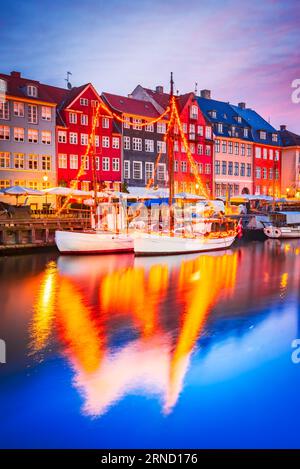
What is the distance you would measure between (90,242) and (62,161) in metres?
19.0

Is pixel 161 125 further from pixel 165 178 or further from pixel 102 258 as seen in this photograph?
pixel 102 258

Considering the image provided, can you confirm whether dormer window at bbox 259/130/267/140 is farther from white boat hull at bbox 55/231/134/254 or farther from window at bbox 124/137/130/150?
white boat hull at bbox 55/231/134/254

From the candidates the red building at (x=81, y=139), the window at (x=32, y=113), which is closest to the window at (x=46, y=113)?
the window at (x=32, y=113)

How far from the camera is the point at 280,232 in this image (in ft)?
154

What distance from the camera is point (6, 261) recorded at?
27.9m

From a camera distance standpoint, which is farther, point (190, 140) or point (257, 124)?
point (257, 124)

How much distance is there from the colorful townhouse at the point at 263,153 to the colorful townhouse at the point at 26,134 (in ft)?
114

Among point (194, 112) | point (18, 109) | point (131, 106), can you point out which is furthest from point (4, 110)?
point (194, 112)

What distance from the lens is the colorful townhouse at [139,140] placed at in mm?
53062

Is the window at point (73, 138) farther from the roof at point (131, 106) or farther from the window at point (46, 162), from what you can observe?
the roof at point (131, 106)

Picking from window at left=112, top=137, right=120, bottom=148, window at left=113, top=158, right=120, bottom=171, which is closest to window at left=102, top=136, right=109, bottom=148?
window at left=112, top=137, right=120, bottom=148

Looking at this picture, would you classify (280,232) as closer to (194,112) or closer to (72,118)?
(194,112)

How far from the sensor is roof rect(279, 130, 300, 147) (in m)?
75.2
